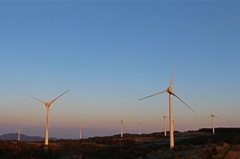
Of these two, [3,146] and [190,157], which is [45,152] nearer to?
[3,146]

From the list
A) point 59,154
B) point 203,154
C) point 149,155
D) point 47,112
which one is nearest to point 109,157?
point 149,155

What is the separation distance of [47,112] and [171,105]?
2987 cm

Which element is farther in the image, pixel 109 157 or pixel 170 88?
pixel 170 88

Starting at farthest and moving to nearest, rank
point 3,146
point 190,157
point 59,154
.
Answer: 1. point 3,146
2. point 59,154
3. point 190,157

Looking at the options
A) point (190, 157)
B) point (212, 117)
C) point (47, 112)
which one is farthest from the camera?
point (212, 117)

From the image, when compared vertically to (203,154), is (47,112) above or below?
above

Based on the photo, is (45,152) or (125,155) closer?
(125,155)

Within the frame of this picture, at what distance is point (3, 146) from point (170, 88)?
2917 centimetres

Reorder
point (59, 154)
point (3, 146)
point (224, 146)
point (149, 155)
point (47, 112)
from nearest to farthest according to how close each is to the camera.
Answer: point (149, 155), point (224, 146), point (59, 154), point (3, 146), point (47, 112)

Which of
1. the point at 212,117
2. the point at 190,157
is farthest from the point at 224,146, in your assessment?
the point at 212,117

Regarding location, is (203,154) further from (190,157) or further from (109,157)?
(109,157)

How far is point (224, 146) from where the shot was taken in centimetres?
4559

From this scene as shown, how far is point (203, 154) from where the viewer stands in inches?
1566

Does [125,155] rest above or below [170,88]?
below
